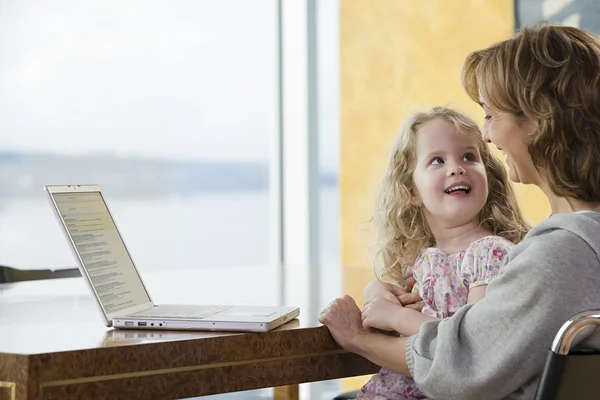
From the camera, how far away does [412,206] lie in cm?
186

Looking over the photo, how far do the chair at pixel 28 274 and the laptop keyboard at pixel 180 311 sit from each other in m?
1.07

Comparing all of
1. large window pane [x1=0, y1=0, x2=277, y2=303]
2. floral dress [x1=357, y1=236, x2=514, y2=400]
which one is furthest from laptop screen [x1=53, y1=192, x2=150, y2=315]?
large window pane [x1=0, y1=0, x2=277, y2=303]

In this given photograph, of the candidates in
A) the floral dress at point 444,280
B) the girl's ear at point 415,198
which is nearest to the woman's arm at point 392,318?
the floral dress at point 444,280

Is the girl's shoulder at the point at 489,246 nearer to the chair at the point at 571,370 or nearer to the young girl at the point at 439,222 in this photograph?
the young girl at the point at 439,222

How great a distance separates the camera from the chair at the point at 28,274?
254cm

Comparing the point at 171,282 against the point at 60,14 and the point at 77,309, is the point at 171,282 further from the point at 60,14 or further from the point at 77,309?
the point at 60,14

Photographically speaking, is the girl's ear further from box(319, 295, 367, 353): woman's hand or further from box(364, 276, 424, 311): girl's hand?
box(319, 295, 367, 353): woman's hand

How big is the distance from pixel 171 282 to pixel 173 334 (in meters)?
0.94

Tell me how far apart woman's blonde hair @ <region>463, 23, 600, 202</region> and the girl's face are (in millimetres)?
351


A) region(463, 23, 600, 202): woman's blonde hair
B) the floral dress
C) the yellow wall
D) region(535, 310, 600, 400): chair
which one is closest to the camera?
region(535, 310, 600, 400): chair

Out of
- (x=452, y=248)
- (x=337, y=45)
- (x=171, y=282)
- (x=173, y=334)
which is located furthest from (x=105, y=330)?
(x=337, y=45)

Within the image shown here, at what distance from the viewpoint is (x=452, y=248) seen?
174cm

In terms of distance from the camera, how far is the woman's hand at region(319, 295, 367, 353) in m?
1.43

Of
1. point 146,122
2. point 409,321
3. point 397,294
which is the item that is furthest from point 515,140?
point 146,122
